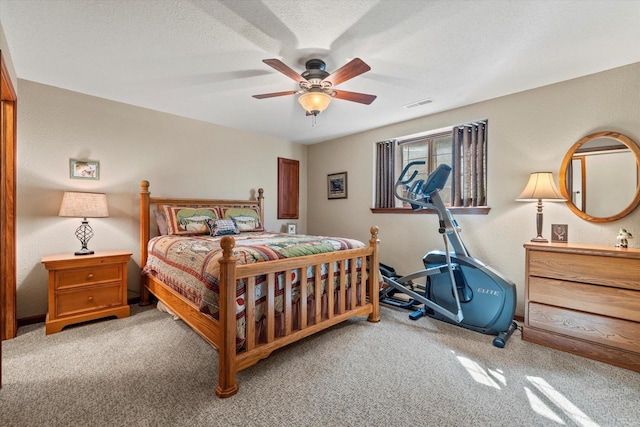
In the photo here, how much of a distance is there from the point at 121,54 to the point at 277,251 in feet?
6.76

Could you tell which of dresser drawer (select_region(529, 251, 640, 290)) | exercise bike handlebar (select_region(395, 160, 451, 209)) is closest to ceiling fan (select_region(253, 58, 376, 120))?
exercise bike handlebar (select_region(395, 160, 451, 209))

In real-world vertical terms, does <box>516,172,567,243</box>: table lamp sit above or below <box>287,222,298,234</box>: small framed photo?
above

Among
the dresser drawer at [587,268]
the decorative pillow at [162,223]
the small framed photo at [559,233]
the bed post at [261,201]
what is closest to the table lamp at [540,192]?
the small framed photo at [559,233]

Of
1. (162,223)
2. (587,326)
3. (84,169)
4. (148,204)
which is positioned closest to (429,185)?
(587,326)

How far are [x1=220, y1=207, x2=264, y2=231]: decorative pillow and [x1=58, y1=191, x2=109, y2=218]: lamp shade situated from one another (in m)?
1.32

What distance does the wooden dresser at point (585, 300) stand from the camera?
205 cm

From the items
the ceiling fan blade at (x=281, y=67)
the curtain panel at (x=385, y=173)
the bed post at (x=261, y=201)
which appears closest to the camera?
the ceiling fan blade at (x=281, y=67)

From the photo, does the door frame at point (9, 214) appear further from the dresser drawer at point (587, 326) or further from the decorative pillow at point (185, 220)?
the dresser drawer at point (587, 326)

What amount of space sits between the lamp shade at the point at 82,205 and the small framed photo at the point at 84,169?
0.38 m

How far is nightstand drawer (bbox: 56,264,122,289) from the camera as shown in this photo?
2.62m

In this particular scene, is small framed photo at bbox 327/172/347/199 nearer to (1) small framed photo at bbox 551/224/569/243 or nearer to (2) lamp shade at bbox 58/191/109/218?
(1) small framed photo at bbox 551/224/569/243

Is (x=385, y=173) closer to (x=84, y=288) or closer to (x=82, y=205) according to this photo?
(x=82, y=205)

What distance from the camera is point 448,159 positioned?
12.0 ft

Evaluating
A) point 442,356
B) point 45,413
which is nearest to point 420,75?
point 442,356
